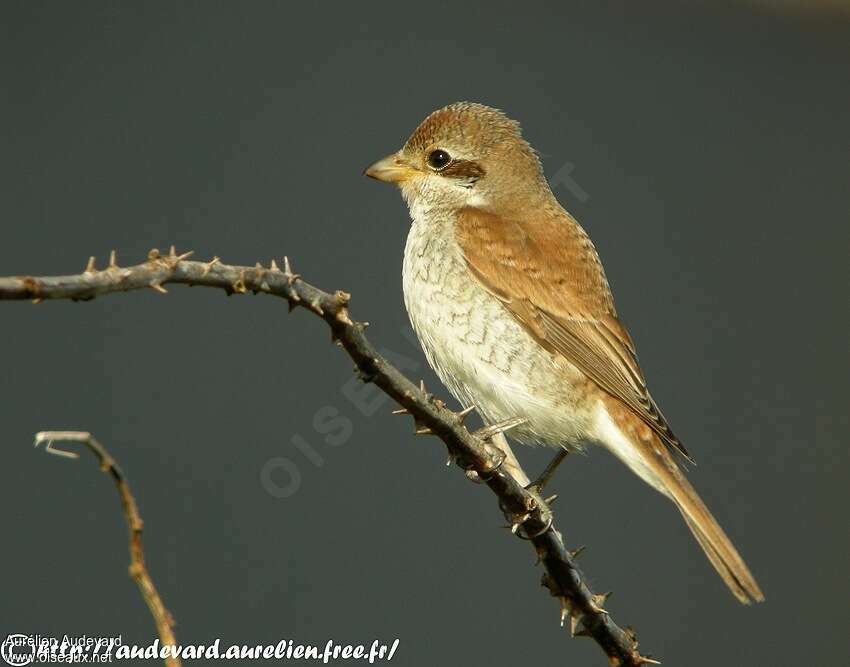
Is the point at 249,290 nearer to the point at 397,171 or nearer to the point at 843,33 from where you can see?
the point at 397,171

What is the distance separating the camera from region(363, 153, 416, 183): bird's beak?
4242mm

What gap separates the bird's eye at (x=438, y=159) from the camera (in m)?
4.20

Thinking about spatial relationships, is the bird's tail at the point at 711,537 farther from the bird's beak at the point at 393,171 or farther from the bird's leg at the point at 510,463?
the bird's beak at the point at 393,171

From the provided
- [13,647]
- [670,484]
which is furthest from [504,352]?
[13,647]

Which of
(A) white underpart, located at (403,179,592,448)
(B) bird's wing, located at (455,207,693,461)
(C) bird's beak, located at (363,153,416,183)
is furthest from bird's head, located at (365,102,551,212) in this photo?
(A) white underpart, located at (403,179,592,448)

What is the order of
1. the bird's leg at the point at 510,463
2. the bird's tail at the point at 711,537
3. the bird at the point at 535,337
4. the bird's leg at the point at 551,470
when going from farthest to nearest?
the bird's leg at the point at 551,470 < the bird at the point at 535,337 < the bird's tail at the point at 711,537 < the bird's leg at the point at 510,463

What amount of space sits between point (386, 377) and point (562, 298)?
72.7 inches

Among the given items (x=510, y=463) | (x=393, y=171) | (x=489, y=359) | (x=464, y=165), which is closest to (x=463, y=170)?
(x=464, y=165)

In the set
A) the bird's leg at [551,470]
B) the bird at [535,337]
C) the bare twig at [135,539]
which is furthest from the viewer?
the bird's leg at [551,470]

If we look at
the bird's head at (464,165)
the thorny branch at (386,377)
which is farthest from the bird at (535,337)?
the thorny branch at (386,377)

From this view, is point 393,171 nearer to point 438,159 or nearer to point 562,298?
point 438,159

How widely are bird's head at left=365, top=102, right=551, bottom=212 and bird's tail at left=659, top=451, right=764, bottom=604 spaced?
3.95ft

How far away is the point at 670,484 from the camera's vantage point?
346 cm

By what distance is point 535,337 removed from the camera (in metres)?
3.73
